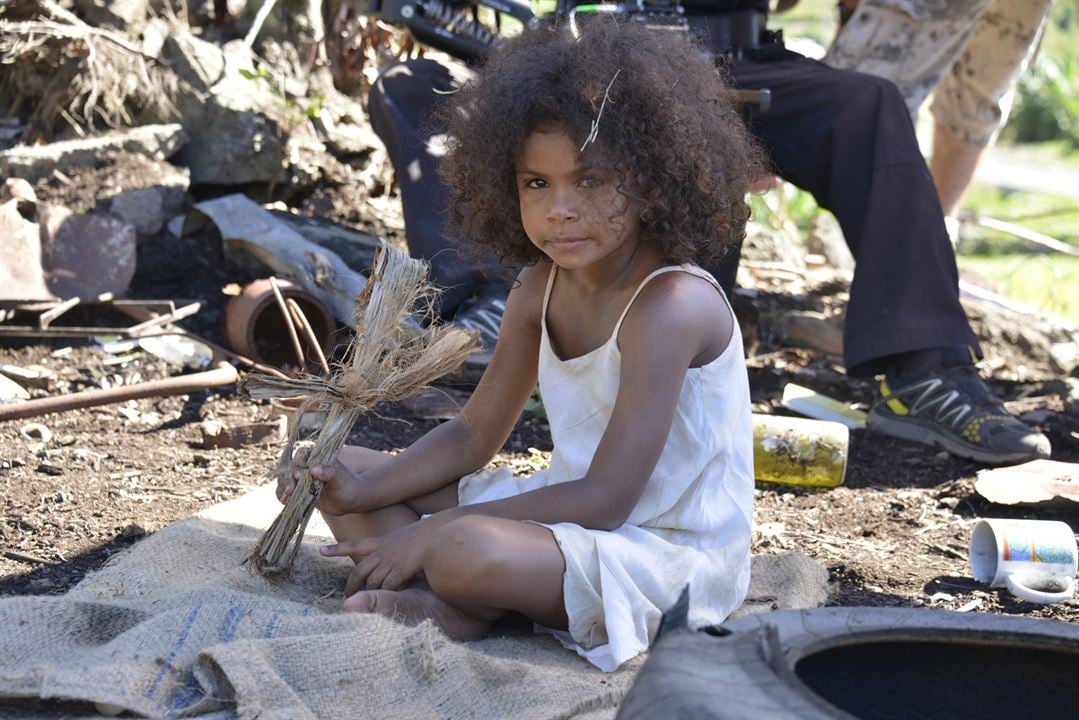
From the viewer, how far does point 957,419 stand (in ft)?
12.8

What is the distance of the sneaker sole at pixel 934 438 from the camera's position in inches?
149

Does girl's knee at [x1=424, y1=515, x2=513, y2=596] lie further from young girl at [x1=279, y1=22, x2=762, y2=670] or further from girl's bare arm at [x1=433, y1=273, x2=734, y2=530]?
girl's bare arm at [x1=433, y1=273, x2=734, y2=530]

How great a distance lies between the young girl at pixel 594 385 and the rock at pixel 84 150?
2831 millimetres

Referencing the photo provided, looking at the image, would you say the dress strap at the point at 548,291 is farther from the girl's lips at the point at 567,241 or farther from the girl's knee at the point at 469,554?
the girl's knee at the point at 469,554

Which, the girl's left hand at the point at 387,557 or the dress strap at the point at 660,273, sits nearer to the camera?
the girl's left hand at the point at 387,557

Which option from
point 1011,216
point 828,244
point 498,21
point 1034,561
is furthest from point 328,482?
point 1011,216

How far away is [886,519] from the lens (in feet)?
11.3

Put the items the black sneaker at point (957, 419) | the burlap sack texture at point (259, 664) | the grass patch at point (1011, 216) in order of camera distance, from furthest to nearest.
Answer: the grass patch at point (1011, 216), the black sneaker at point (957, 419), the burlap sack texture at point (259, 664)

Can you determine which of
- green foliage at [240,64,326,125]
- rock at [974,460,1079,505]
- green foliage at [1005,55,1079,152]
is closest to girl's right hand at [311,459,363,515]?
rock at [974,460,1079,505]

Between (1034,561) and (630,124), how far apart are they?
1419mm

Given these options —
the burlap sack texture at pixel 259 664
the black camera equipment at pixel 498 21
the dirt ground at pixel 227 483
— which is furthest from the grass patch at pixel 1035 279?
the burlap sack texture at pixel 259 664

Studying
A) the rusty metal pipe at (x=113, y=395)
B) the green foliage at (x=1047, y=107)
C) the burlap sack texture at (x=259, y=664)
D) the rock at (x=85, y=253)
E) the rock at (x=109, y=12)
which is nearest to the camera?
the burlap sack texture at (x=259, y=664)

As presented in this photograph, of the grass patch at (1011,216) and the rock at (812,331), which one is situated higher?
the rock at (812,331)

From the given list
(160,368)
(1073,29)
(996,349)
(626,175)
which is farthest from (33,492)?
(1073,29)
